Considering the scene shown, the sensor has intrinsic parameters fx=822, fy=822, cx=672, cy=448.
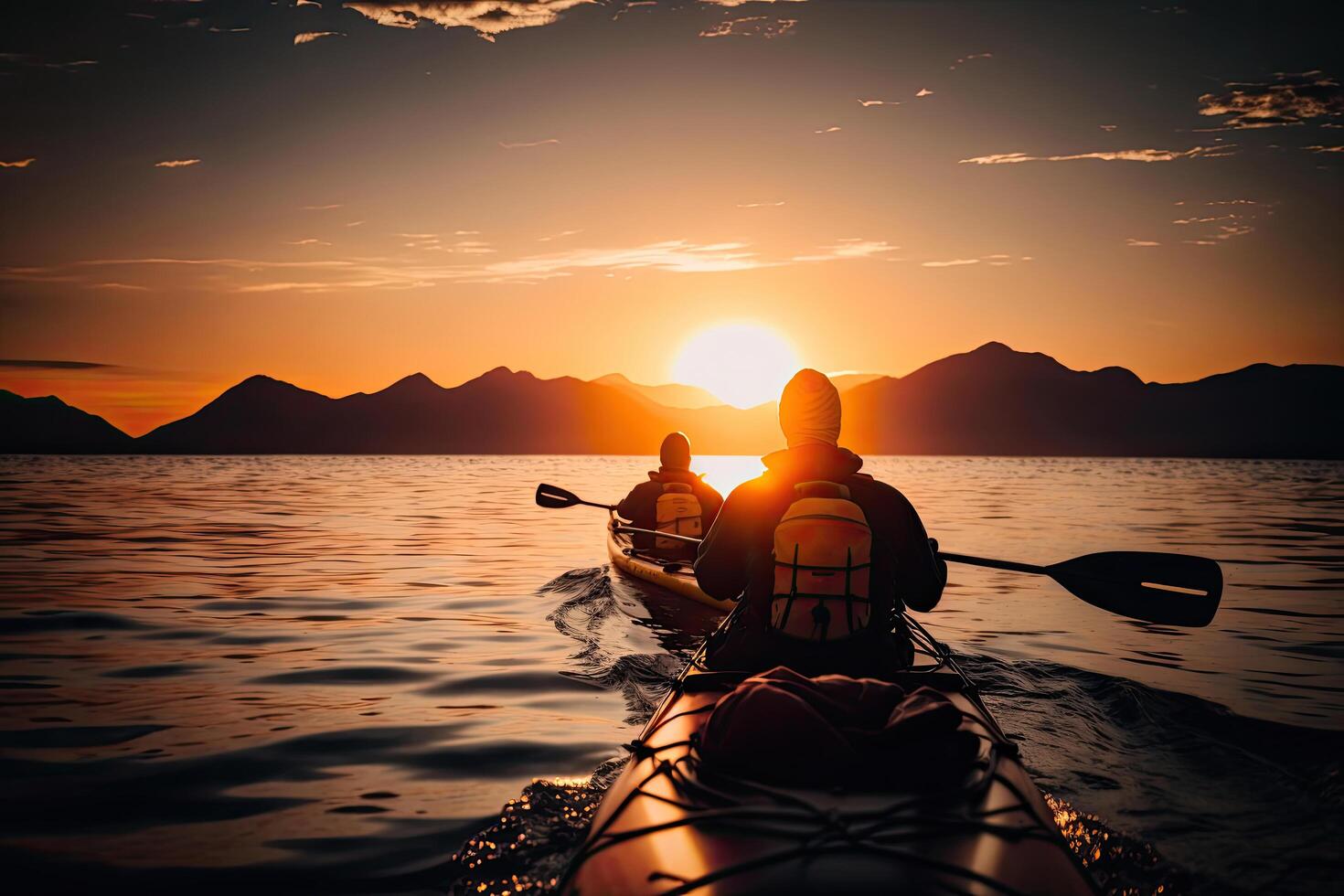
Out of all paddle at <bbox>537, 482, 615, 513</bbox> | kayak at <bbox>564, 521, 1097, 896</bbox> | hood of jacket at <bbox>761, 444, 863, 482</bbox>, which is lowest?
kayak at <bbox>564, 521, 1097, 896</bbox>

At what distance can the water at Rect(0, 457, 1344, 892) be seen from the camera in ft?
15.2

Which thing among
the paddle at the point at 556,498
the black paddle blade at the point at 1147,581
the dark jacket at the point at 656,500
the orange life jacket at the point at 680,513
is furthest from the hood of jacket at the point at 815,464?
the paddle at the point at 556,498

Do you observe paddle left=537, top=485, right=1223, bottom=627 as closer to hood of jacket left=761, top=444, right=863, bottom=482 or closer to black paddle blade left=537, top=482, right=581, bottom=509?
hood of jacket left=761, top=444, right=863, bottom=482

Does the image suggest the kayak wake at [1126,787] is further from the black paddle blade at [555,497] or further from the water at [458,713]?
the black paddle blade at [555,497]

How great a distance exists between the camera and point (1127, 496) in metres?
41.2

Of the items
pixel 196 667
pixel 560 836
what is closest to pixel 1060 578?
pixel 560 836

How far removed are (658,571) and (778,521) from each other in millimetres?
7589

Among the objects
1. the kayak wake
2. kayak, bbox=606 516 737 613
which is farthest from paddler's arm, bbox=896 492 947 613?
kayak, bbox=606 516 737 613

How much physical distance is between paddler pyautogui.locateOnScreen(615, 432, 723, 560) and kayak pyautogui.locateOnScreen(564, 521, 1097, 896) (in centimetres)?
873

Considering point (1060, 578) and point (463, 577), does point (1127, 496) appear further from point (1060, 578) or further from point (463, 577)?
point (1060, 578)

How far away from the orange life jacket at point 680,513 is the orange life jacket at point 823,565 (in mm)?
8034

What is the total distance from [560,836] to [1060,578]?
4.40 meters

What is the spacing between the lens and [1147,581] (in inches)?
253

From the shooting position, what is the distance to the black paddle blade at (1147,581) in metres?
5.93
